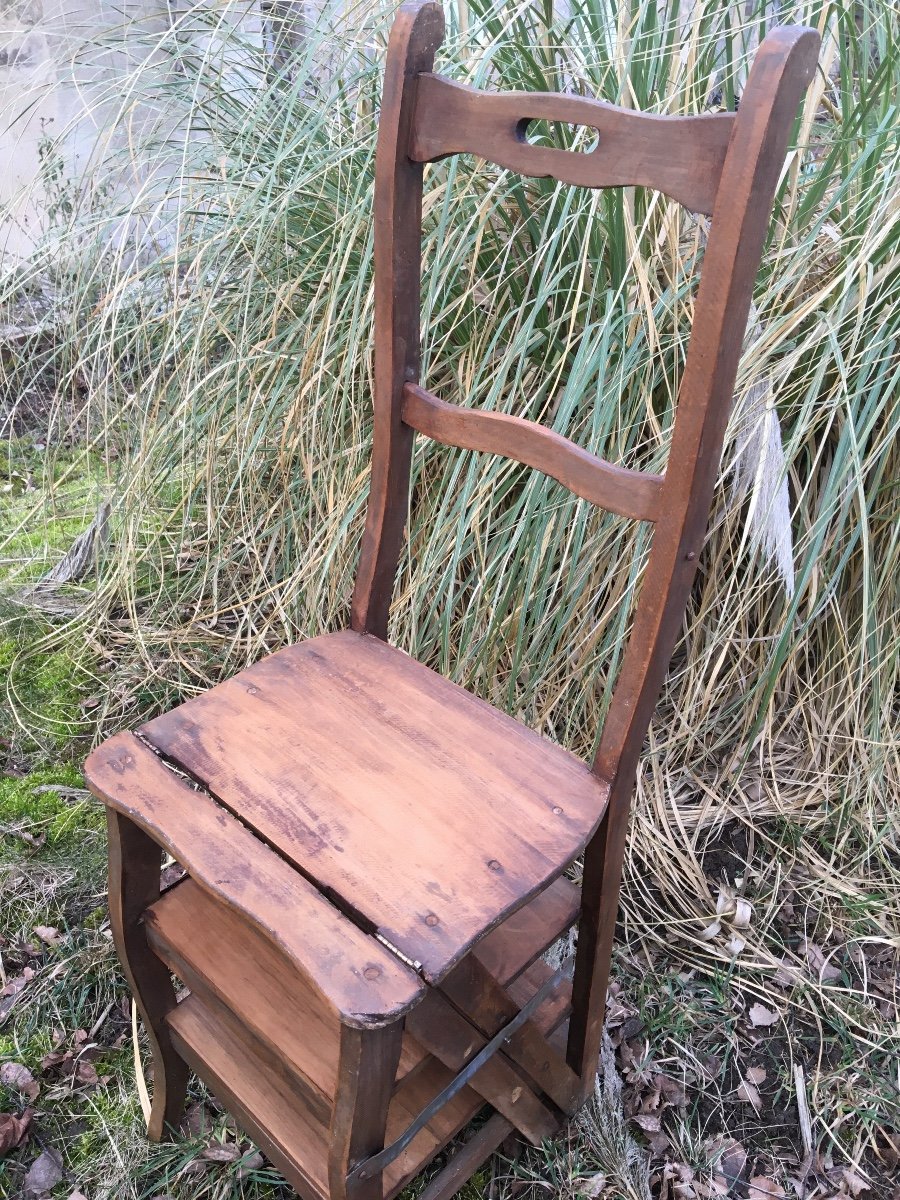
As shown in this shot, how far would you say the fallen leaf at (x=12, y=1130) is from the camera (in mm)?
1351

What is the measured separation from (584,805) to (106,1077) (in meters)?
0.95

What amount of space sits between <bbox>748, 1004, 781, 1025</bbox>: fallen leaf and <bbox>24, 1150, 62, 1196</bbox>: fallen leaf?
3.59 feet

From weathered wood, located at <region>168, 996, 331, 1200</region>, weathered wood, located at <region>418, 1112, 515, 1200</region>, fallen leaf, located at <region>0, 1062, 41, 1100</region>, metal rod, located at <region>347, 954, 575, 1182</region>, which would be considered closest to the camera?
metal rod, located at <region>347, 954, 575, 1182</region>

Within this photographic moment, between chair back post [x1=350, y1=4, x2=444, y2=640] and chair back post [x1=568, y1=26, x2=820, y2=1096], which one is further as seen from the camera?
chair back post [x1=350, y1=4, x2=444, y2=640]

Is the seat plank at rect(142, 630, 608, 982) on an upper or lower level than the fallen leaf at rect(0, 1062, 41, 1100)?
upper

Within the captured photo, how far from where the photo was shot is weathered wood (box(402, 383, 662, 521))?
976 millimetres

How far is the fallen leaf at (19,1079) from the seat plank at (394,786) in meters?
0.73

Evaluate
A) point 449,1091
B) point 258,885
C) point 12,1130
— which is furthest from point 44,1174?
point 258,885

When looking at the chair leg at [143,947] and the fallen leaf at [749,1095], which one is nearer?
the chair leg at [143,947]

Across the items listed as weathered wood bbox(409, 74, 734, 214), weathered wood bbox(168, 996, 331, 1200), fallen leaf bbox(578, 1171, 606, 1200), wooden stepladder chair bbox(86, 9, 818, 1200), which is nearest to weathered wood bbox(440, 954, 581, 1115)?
wooden stepladder chair bbox(86, 9, 818, 1200)

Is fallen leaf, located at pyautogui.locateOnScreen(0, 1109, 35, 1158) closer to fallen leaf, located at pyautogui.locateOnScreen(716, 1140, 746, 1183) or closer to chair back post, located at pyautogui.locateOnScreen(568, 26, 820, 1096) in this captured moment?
chair back post, located at pyautogui.locateOnScreen(568, 26, 820, 1096)

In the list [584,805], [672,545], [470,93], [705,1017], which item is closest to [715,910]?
[705,1017]

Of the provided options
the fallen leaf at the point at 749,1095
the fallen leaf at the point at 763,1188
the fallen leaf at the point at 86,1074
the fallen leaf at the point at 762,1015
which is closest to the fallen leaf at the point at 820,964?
the fallen leaf at the point at 762,1015

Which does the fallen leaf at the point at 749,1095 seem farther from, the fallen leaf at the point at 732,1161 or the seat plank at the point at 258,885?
the seat plank at the point at 258,885
